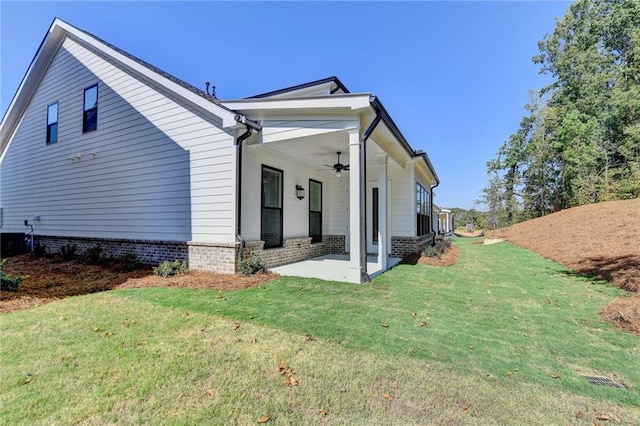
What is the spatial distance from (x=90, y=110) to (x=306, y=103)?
26.9ft

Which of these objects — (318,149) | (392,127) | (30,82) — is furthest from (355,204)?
(30,82)

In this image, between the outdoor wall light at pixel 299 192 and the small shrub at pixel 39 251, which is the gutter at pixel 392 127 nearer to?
the outdoor wall light at pixel 299 192

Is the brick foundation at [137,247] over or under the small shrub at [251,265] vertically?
over

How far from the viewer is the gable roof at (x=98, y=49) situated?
6.92 m

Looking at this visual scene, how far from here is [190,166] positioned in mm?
7434

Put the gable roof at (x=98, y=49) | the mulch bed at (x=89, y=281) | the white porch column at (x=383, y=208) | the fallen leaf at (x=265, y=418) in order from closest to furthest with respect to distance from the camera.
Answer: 1. the fallen leaf at (x=265, y=418)
2. the mulch bed at (x=89, y=281)
3. the gable roof at (x=98, y=49)
4. the white porch column at (x=383, y=208)

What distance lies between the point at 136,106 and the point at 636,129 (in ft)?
83.1

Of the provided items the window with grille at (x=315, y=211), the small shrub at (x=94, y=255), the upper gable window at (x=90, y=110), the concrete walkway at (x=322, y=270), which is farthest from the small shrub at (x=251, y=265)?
the upper gable window at (x=90, y=110)

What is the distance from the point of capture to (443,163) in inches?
963

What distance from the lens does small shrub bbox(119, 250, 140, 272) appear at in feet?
24.7

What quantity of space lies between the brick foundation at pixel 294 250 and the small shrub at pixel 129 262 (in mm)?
3294

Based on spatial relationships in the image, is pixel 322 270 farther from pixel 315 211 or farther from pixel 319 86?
pixel 319 86

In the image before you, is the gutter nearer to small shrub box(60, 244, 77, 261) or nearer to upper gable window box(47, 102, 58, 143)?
small shrub box(60, 244, 77, 261)

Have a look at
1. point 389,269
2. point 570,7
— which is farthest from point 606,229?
point 570,7
